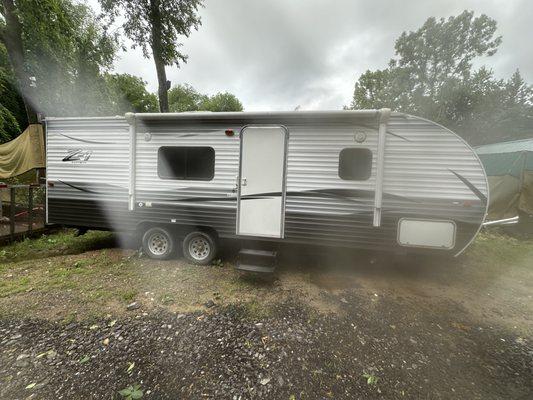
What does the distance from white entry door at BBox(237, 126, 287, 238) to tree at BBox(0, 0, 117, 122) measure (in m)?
10.6

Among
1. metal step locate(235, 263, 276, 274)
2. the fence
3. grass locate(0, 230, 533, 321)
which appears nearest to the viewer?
grass locate(0, 230, 533, 321)

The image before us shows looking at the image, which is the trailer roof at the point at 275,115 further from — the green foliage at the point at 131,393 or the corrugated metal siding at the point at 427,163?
the green foliage at the point at 131,393

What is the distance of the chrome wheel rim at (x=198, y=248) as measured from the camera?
535cm

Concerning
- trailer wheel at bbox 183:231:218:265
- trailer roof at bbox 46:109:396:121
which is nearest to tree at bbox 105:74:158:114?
trailer roof at bbox 46:109:396:121

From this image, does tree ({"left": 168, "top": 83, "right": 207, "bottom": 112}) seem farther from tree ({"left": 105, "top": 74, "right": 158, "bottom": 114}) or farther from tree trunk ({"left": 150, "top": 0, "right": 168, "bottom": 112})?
tree trunk ({"left": 150, "top": 0, "right": 168, "bottom": 112})

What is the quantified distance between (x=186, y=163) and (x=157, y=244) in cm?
190

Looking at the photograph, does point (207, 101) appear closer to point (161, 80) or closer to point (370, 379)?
point (161, 80)

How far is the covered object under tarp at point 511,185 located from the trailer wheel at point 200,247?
31.8 feet

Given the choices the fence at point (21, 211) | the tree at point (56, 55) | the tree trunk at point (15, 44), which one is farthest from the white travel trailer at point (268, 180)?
the tree at point (56, 55)

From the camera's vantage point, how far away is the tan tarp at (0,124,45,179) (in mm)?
7324

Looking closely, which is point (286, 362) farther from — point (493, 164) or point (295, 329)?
point (493, 164)

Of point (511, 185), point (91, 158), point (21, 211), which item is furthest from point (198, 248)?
point (511, 185)

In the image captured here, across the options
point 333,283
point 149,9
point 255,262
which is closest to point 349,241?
point 333,283

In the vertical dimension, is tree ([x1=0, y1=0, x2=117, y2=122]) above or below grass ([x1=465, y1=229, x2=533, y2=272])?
above
